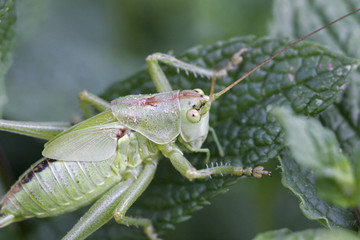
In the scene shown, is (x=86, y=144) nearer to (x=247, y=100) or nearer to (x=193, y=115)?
(x=193, y=115)

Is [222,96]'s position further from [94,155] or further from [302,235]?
[302,235]

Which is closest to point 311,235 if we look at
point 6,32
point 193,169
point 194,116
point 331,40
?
point 193,169

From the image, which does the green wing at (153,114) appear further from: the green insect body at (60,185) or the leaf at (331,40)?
the leaf at (331,40)

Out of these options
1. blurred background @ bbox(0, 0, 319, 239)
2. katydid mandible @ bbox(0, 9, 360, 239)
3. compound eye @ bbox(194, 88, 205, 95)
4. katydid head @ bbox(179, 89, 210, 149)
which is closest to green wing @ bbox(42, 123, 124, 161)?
katydid mandible @ bbox(0, 9, 360, 239)

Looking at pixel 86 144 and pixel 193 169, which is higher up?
pixel 86 144

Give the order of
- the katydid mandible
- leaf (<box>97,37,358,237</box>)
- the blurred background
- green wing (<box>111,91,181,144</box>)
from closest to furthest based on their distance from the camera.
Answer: leaf (<box>97,37,358,237</box>) < the katydid mandible < green wing (<box>111,91,181,144</box>) < the blurred background

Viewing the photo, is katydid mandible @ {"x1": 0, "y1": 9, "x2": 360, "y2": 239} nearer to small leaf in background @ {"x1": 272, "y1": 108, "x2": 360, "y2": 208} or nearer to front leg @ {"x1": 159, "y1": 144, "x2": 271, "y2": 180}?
front leg @ {"x1": 159, "y1": 144, "x2": 271, "y2": 180}

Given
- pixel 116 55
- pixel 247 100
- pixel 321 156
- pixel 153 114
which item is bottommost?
pixel 321 156
